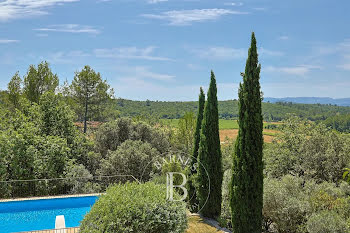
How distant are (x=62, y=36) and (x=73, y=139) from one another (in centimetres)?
894

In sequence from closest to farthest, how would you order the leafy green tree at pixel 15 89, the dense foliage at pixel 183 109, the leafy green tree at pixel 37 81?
the leafy green tree at pixel 37 81, the leafy green tree at pixel 15 89, the dense foliage at pixel 183 109

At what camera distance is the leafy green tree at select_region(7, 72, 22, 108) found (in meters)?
23.8

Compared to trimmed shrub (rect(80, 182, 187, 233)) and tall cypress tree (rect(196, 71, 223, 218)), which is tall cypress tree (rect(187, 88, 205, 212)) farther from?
trimmed shrub (rect(80, 182, 187, 233))

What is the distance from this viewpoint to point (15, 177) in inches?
500

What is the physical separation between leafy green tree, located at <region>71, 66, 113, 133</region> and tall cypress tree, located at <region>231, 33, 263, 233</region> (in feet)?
61.8

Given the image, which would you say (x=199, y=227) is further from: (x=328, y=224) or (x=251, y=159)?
(x=328, y=224)

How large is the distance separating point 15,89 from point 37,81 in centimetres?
233

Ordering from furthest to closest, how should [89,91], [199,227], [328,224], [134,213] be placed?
1. [89,91]
2. [199,227]
3. [328,224]
4. [134,213]

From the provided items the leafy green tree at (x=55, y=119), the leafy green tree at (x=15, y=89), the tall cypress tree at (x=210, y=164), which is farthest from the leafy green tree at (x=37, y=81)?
the tall cypress tree at (x=210, y=164)

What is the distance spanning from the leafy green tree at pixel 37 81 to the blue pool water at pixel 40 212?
1389 centimetres

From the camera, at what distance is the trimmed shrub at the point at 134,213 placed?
5992mm

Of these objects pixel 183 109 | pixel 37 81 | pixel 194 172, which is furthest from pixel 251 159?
pixel 183 109

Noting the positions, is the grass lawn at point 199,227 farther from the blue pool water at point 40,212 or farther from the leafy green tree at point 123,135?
the leafy green tree at point 123,135

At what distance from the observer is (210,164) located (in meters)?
9.90
